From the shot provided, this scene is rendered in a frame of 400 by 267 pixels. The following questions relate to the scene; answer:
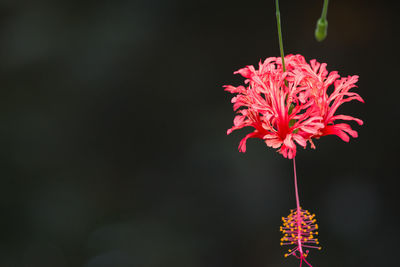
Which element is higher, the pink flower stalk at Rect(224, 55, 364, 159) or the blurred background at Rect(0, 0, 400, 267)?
the blurred background at Rect(0, 0, 400, 267)

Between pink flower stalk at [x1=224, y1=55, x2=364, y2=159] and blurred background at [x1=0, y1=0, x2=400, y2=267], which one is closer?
pink flower stalk at [x1=224, y1=55, x2=364, y2=159]

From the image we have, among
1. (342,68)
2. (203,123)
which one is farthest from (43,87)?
(342,68)

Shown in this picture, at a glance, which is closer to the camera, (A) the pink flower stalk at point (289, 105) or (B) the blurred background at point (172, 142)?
(A) the pink flower stalk at point (289, 105)

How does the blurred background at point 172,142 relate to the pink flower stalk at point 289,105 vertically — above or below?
above

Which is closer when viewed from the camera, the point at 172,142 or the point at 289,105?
the point at 289,105

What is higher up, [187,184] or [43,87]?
[43,87]

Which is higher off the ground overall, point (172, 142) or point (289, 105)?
point (172, 142)

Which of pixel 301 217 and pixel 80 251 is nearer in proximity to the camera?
pixel 301 217

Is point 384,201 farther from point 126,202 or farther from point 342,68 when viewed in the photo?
point 126,202
